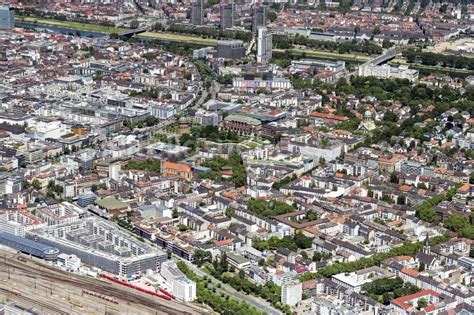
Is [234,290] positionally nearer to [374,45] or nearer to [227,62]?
[227,62]

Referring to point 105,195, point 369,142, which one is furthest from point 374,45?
point 105,195

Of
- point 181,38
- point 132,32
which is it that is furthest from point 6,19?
point 181,38

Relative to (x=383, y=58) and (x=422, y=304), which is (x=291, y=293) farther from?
(x=383, y=58)

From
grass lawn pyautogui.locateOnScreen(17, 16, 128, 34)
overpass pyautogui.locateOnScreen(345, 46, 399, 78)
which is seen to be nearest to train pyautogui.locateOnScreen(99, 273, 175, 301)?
overpass pyautogui.locateOnScreen(345, 46, 399, 78)

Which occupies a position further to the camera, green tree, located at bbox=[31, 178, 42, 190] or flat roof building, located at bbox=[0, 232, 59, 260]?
green tree, located at bbox=[31, 178, 42, 190]

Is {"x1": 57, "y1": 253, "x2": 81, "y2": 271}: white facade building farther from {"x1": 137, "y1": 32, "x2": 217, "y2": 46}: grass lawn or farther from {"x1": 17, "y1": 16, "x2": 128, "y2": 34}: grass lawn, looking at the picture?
{"x1": 17, "y1": 16, "x2": 128, "y2": 34}: grass lawn
